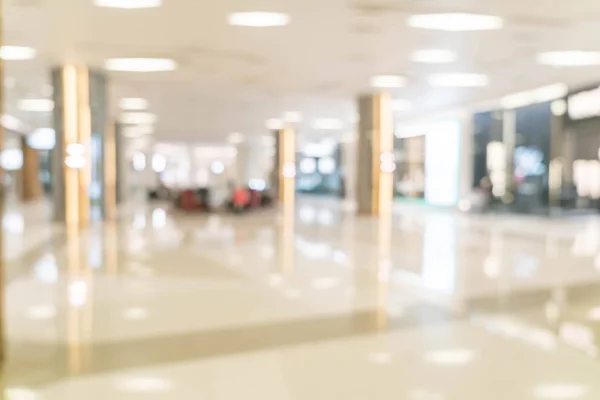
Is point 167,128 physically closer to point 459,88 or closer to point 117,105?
point 117,105

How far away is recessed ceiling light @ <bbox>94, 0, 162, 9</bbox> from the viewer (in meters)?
8.33

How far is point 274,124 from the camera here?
27828 millimetres

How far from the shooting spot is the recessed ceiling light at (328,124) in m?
26.1

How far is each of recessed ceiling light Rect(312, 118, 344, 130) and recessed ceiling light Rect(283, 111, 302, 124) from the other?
1023mm

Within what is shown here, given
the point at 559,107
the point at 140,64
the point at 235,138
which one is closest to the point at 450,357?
the point at 140,64

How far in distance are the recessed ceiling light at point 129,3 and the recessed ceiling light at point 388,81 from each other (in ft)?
24.8

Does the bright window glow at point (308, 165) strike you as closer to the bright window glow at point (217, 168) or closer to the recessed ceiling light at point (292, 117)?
the bright window glow at point (217, 168)

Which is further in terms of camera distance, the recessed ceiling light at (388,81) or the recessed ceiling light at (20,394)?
the recessed ceiling light at (388,81)

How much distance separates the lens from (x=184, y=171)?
43969 millimetres

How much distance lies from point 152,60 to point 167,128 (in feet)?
58.3

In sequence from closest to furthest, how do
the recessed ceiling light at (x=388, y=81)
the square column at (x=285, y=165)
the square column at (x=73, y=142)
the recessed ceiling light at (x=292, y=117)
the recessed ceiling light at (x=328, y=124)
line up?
the square column at (x=73, y=142) < the recessed ceiling light at (x=388, y=81) < the recessed ceiling light at (x=292, y=117) < the recessed ceiling light at (x=328, y=124) < the square column at (x=285, y=165)

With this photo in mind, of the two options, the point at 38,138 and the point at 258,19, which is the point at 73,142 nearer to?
the point at 258,19

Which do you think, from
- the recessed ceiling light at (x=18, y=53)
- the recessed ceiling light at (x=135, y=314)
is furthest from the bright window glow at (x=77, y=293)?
the recessed ceiling light at (x=18, y=53)

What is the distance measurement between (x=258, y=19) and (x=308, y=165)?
33.2m
